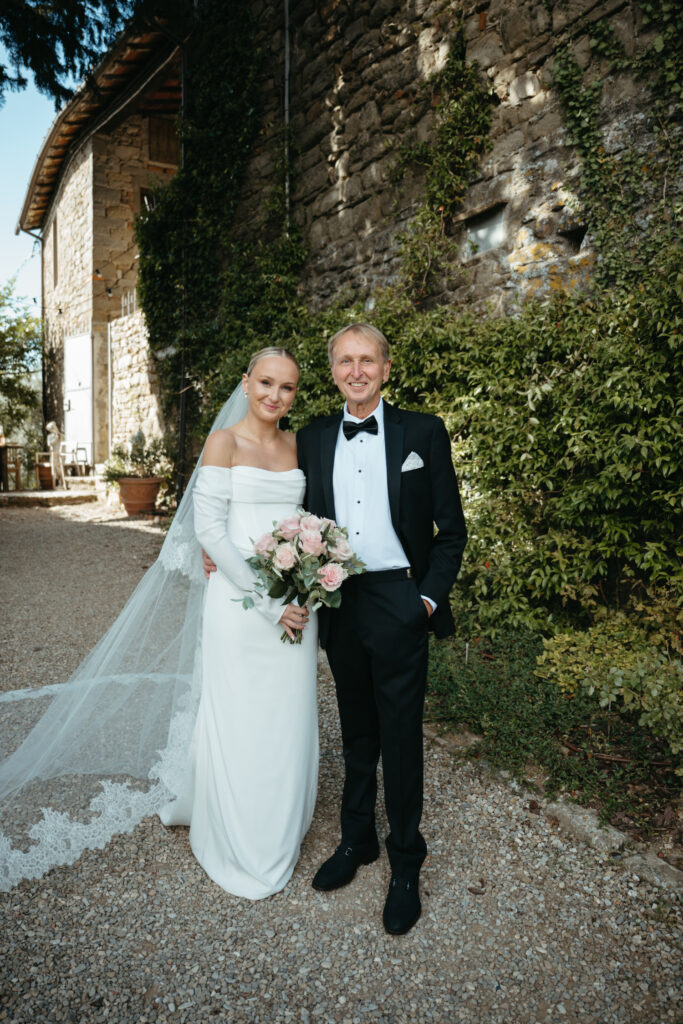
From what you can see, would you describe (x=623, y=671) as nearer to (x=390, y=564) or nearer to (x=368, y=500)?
(x=390, y=564)

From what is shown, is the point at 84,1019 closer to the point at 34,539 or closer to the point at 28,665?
the point at 28,665

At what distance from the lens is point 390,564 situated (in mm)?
2275

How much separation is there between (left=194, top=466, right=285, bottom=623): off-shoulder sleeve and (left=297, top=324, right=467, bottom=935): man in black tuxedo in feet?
1.07

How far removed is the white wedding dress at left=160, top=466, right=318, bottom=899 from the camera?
2.38 meters

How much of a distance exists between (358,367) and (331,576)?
77cm

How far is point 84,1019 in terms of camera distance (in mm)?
1796

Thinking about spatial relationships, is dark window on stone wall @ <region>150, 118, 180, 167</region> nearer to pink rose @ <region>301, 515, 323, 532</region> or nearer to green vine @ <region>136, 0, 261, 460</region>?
green vine @ <region>136, 0, 261, 460</region>

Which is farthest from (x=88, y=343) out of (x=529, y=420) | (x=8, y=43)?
(x=529, y=420)

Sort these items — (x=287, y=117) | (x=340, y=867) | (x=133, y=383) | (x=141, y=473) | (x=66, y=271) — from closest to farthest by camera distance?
(x=340, y=867) < (x=287, y=117) < (x=141, y=473) < (x=133, y=383) < (x=66, y=271)

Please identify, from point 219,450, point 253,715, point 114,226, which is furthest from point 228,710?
point 114,226

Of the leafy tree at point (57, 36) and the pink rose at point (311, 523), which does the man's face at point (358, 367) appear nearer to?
the pink rose at point (311, 523)

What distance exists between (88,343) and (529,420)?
13.1 meters

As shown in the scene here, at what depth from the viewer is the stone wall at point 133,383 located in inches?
476

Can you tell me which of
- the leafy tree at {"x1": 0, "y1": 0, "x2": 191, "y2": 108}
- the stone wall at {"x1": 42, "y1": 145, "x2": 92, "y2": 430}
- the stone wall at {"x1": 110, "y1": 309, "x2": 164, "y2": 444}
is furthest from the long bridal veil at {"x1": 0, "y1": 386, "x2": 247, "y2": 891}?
the stone wall at {"x1": 42, "y1": 145, "x2": 92, "y2": 430}
